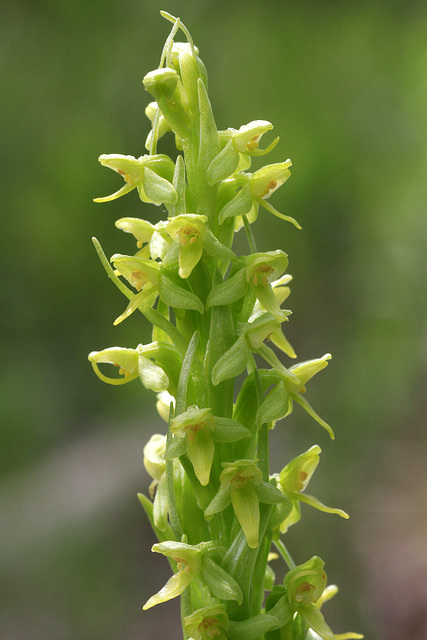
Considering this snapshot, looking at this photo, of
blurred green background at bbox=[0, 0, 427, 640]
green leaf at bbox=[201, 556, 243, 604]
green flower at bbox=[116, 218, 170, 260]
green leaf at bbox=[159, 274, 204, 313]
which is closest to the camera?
green leaf at bbox=[201, 556, 243, 604]

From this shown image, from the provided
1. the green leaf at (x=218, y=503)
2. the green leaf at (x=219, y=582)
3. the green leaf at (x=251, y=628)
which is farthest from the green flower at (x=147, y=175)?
the green leaf at (x=251, y=628)

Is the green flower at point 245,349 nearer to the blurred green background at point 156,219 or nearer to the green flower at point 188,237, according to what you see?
the green flower at point 188,237

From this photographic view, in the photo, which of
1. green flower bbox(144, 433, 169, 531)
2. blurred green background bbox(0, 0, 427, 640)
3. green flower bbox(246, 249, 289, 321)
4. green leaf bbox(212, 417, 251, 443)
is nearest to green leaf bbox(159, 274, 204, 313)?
green flower bbox(246, 249, 289, 321)

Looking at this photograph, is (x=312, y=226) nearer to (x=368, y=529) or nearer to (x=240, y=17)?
(x=240, y=17)

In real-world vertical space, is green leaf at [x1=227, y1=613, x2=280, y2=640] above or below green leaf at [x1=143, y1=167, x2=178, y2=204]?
below

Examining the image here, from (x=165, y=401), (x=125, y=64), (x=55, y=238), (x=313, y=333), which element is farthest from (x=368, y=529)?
(x=125, y=64)

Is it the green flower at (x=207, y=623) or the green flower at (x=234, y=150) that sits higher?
the green flower at (x=234, y=150)

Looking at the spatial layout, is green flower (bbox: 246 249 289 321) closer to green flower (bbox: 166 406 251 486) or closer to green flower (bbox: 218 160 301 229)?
green flower (bbox: 218 160 301 229)
